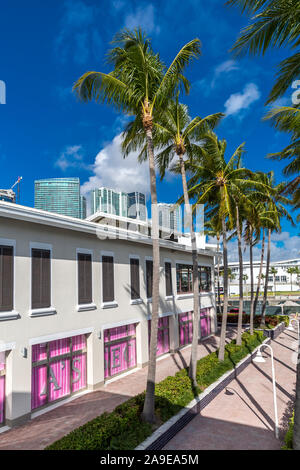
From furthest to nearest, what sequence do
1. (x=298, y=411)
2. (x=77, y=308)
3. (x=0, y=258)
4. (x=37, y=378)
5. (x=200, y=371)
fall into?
(x=200, y=371) → (x=77, y=308) → (x=37, y=378) → (x=0, y=258) → (x=298, y=411)

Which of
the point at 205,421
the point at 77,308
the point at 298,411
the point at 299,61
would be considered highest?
the point at 299,61

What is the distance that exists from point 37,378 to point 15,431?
191 centimetres

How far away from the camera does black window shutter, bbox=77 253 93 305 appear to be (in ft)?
46.8

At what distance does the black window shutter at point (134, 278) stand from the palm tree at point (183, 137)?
4302 mm

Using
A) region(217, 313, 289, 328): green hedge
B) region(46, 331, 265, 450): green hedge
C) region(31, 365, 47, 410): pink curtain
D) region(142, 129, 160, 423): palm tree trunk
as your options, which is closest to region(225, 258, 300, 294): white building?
region(217, 313, 289, 328): green hedge

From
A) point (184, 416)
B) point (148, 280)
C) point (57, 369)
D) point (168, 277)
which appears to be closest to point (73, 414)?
point (57, 369)

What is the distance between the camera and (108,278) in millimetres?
16047

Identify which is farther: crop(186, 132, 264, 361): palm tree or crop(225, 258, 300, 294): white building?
crop(225, 258, 300, 294): white building

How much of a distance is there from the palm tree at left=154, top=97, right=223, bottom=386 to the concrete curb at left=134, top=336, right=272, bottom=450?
3.07 ft

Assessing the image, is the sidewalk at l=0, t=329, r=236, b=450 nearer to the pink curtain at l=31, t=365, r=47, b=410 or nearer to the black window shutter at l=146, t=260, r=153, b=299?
the pink curtain at l=31, t=365, r=47, b=410

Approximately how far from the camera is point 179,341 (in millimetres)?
22766

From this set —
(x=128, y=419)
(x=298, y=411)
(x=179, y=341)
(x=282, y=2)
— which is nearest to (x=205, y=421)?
(x=128, y=419)

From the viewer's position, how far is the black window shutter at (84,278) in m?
14.3

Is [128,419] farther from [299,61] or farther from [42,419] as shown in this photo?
[299,61]
